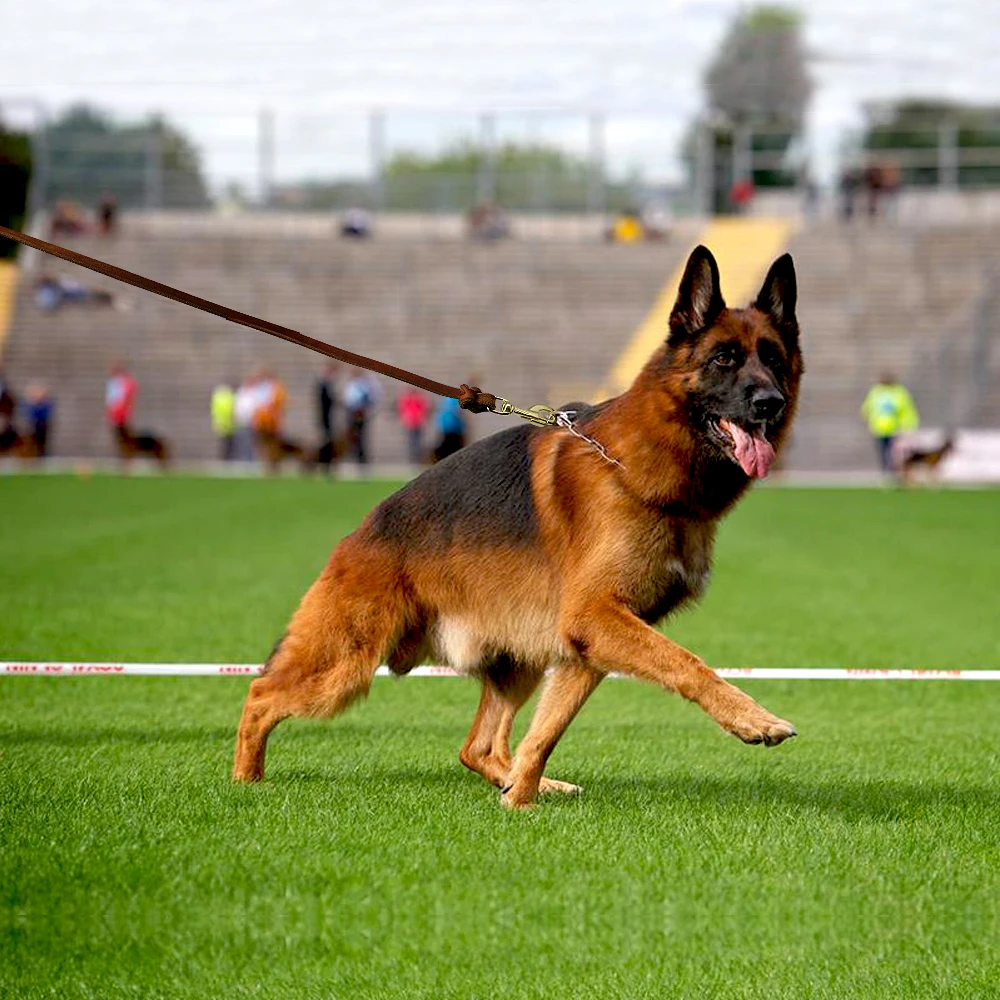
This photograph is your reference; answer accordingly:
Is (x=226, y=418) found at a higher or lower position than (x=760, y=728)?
lower

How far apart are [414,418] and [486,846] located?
35239mm

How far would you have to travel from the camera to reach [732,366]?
614 centimetres

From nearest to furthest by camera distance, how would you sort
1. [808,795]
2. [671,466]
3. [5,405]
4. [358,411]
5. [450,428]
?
1. [671,466]
2. [808,795]
3. [450,428]
4. [358,411]
5. [5,405]

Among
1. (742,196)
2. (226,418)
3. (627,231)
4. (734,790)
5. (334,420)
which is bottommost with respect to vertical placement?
(334,420)

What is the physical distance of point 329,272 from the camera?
49781mm

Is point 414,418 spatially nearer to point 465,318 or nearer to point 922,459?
point 465,318

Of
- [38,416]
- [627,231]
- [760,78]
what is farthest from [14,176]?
[38,416]

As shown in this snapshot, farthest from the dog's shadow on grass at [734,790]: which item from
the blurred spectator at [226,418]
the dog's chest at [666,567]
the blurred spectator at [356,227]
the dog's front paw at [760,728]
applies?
the blurred spectator at [356,227]

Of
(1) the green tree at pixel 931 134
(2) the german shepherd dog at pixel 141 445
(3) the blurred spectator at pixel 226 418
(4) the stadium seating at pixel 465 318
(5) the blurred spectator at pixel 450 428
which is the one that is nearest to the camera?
(5) the blurred spectator at pixel 450 428

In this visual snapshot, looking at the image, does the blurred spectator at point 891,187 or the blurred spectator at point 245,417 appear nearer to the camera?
the blurred spectator at point 245,417

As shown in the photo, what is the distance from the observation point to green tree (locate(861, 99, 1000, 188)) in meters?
53.7

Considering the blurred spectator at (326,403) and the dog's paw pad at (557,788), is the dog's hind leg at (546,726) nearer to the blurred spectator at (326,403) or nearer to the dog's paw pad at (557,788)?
the dog's paw pad at (557,788)

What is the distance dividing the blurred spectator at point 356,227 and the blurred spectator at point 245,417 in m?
9.76

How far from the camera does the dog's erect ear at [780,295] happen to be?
6.36 meters
